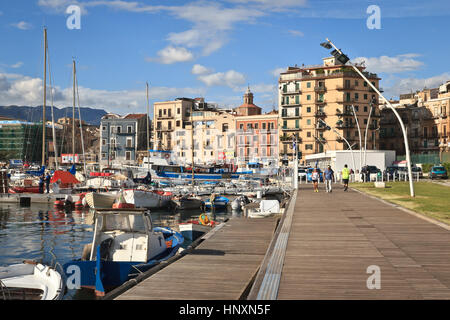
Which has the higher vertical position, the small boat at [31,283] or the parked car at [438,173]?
the parked car at [438,173]

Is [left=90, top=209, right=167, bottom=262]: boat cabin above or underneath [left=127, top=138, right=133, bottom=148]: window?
underneath

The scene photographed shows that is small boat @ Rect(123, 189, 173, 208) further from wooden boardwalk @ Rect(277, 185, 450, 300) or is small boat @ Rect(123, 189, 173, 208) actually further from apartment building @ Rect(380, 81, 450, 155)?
apartment building @ Rect(380, 81, 450, 155)

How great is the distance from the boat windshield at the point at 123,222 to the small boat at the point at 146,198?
90.6 ft

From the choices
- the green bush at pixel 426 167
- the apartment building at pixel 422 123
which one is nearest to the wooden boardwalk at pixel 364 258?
the green bush at pixel 426 167

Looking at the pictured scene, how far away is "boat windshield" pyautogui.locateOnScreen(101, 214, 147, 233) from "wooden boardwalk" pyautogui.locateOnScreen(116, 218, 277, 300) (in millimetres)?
2305

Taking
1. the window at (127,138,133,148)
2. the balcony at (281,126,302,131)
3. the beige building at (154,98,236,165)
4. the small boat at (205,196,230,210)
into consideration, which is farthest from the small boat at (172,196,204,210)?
the window at (127,138,133,148)

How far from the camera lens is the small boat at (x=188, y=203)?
4709 centimetres

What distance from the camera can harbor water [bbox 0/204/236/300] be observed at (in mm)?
23016

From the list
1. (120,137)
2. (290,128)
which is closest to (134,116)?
(120,137)

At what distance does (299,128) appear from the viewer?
4210 inches

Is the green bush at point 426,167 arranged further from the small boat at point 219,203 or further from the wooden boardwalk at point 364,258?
the wooden boardwalk at point 364,258

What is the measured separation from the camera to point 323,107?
347 feet

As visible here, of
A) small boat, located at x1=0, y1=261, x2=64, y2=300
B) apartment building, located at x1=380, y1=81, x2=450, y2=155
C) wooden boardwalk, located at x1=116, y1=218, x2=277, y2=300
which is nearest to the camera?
wooden boardwalk, located at x1=116, y1=218, x2=277, y2=300

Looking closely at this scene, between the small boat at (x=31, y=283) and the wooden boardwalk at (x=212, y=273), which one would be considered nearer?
the wooden boardwalk at (x=212, y=273)
